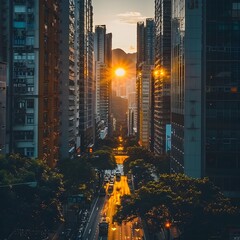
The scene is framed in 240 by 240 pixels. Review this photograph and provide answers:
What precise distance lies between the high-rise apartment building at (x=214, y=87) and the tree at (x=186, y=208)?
1385cm

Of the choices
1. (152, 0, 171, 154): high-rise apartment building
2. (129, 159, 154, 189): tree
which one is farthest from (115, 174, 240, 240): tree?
(152, 0, 171, 154): high-rise apartment building

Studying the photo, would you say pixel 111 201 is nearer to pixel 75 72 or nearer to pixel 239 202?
pixel 239 202

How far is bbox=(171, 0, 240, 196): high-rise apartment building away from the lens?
236 feet

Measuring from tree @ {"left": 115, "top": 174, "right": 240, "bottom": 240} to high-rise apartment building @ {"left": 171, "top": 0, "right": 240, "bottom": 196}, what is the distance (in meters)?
13.8

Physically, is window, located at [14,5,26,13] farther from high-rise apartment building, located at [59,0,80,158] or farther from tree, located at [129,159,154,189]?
tree, located at [129,159,154,189]

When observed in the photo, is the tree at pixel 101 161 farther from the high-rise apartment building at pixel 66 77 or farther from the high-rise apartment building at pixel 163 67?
the high-rise apartment building at pixel 163 67

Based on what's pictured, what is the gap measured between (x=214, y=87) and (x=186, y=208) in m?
23.5

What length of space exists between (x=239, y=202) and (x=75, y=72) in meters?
72.9

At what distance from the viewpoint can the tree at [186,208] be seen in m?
52.9

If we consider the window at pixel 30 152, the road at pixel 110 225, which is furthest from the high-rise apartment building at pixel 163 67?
the window at pixel 30 152

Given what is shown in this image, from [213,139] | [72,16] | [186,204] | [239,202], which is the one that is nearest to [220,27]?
[213,139]

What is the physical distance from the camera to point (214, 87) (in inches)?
2849

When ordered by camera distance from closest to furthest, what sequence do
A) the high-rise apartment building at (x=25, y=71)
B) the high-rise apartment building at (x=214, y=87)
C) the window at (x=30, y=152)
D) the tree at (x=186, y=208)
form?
the tree at (x=186, y=208) < the high-rise apartment building at (x=214, y=87) < the high-rise apartment building at (x=25, y=71) < the window at (x=30, y=152)

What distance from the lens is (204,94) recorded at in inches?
2867
